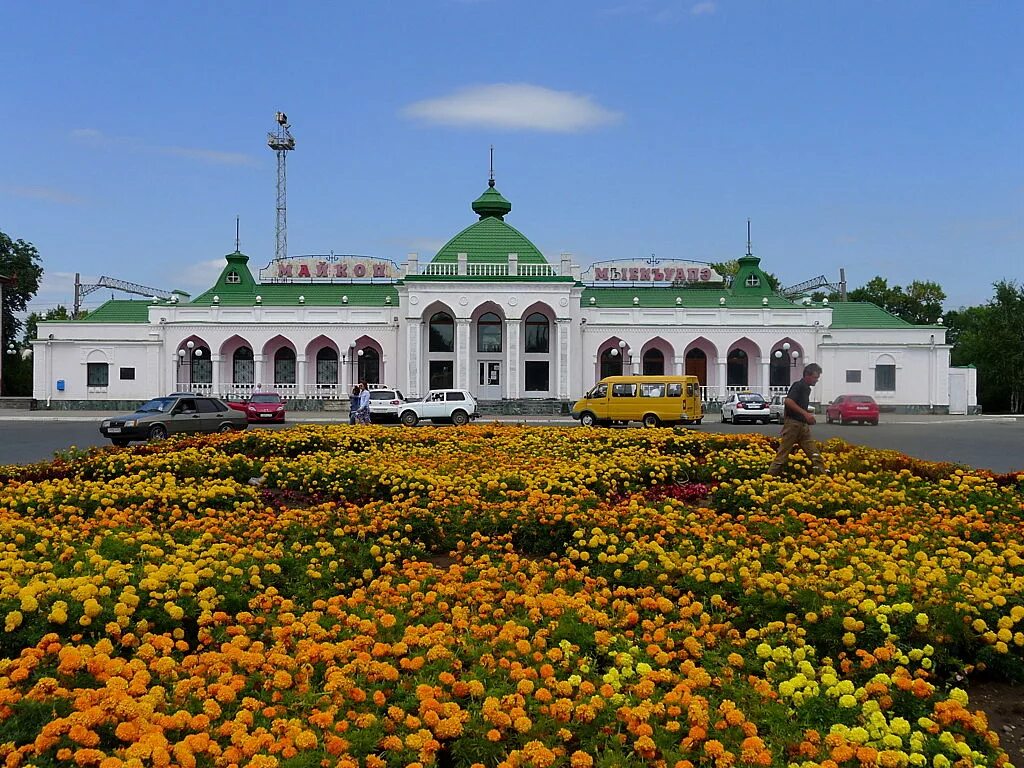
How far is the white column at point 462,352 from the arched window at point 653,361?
391 inches

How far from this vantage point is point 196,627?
490cm

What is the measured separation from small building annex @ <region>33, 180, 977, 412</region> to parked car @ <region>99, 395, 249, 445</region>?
18.3m

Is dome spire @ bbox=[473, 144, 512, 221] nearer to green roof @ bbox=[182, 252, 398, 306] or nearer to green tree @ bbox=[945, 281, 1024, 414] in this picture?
green roof @ bbox=[182, 252, 398, 306]

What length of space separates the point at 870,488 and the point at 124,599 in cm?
790

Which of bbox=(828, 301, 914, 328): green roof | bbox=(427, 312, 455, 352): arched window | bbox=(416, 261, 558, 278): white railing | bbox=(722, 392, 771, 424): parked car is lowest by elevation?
bbox=(722, 392, 771, 424): parked car

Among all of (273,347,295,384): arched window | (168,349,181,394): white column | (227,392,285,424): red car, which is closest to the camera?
(227,392,285,424): red car

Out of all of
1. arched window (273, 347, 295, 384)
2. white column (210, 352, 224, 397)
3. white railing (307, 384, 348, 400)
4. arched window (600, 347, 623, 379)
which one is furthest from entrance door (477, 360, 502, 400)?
white column (210, 352, 224, 397)

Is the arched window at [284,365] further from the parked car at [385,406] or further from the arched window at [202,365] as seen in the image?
the parked car at [385,406]

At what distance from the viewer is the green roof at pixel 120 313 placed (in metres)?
42.7

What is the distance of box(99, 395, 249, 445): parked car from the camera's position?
1927cm

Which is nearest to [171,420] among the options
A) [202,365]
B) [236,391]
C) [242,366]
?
[236,391]

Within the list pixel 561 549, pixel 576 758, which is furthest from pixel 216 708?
pixel 561 549

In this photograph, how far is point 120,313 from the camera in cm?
4347

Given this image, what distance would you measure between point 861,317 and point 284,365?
31358mm
